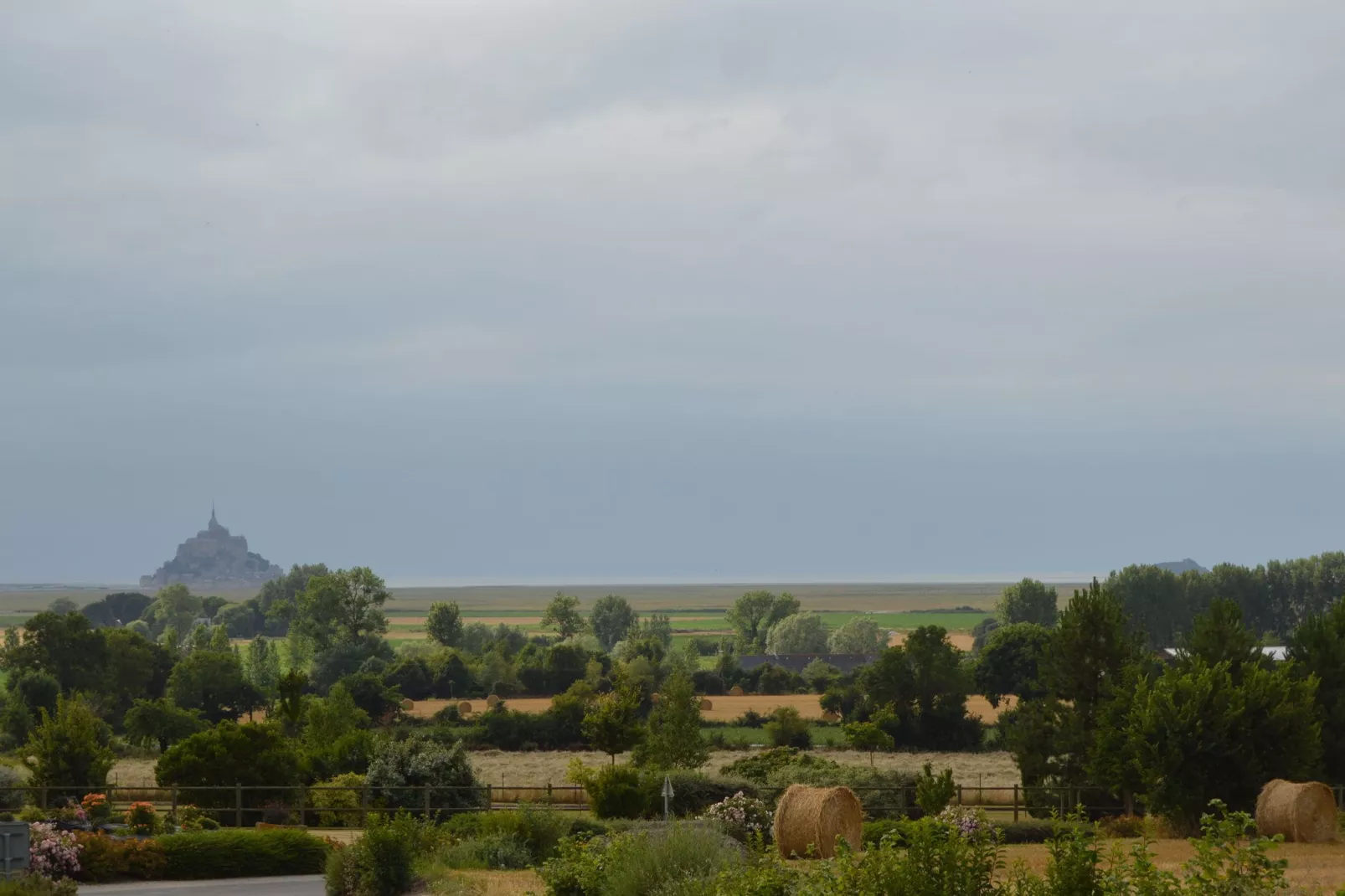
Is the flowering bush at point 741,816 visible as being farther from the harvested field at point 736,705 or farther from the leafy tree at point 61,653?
the leafy tree at point 61,653

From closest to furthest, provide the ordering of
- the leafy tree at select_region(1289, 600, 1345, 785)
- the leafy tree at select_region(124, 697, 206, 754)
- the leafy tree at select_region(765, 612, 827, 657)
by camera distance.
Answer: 1. the leafy tree at select_region(1289, 600, 1345, 785)
2. the leafy tree at select_region(124, 697, 206, 754)
3. the leafy tree at select_region(765, 612, 827, 657)

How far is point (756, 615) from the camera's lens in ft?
Answer: 558

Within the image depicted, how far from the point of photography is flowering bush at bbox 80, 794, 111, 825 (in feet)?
112

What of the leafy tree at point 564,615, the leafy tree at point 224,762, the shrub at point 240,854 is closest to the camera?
the shrub at point 240,854

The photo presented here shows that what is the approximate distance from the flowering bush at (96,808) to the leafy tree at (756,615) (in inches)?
5178

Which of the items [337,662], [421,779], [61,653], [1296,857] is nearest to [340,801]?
[421,779]

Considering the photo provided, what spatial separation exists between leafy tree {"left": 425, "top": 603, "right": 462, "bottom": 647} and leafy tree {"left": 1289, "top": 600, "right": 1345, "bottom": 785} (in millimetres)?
103292

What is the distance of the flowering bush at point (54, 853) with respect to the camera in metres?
26.7

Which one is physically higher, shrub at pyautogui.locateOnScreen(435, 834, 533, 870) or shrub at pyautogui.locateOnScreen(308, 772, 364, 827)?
shrub at pyautogui.locateOnScreen(435, 834, 533, 870)

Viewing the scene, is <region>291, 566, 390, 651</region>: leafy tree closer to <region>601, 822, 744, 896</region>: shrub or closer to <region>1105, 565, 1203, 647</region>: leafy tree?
<region>1105, 565, 1203, 647</region>: leafy tree

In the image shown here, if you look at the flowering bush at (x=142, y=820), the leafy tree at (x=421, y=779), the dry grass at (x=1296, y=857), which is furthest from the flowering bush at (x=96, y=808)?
the dry grass at (x=1296, y=857)

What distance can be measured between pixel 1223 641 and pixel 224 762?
1093 inches

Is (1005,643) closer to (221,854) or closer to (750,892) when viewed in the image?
(221,854)

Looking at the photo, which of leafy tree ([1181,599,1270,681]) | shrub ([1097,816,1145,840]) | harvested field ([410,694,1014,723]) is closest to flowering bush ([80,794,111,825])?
shrub ([1097,816,1145,840])
